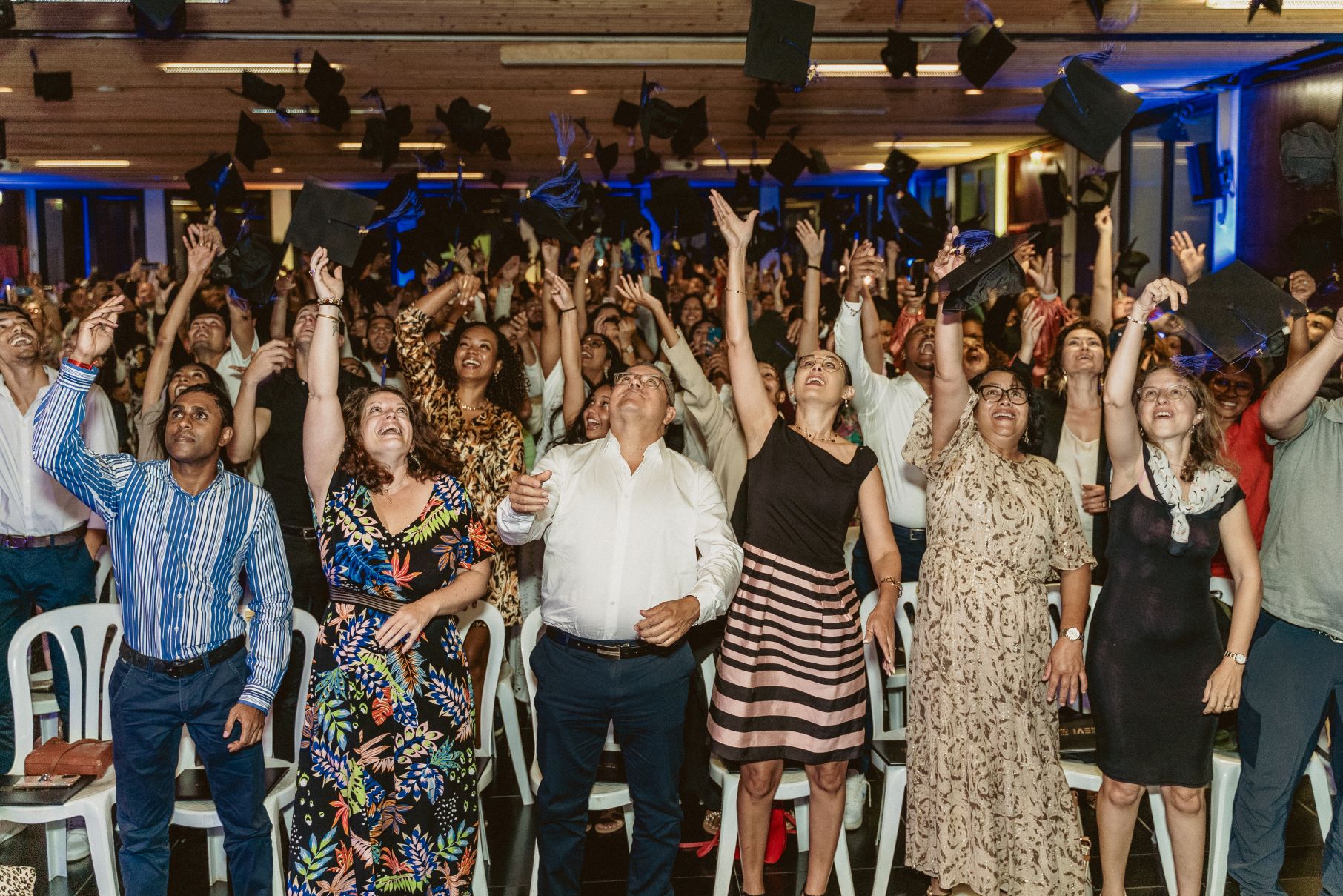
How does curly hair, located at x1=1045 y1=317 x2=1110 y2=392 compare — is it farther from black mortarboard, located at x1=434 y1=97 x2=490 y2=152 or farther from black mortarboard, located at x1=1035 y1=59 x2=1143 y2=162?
black mortarboard, located at x1=434 y1=97 x2=490 y2=152

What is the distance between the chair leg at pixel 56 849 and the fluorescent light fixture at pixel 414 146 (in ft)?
30.0

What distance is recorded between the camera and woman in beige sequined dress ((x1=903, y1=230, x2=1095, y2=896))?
2844 mm

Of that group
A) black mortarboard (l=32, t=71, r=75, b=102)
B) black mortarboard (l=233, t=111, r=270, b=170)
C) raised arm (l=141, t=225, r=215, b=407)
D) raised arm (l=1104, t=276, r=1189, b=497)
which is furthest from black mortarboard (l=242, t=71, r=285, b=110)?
raised arm (l=1104, t=276, r=1189, b=497)

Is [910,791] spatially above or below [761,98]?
below

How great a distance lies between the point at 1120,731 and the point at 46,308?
6371 millimetres

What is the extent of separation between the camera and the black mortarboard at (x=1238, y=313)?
2861 millimetres

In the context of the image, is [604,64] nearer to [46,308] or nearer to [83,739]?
[46,308]

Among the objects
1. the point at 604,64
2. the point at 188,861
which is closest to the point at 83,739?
the point at 188,861

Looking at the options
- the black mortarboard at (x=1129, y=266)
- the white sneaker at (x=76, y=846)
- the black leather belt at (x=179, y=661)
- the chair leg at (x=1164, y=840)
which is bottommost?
the white sneaker at (x=76, y=846)

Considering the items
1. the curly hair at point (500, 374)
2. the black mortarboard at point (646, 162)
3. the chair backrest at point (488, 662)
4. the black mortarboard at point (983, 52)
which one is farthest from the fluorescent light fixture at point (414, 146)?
the chair backrest at point (488, 662)

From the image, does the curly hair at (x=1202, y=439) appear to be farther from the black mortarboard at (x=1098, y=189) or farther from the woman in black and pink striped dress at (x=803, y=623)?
the black mortarboard at (x=1098, y=189)

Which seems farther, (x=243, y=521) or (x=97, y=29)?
(x=97, y=29)

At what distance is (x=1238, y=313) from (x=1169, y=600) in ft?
2.56

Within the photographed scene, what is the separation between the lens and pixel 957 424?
304 cm
